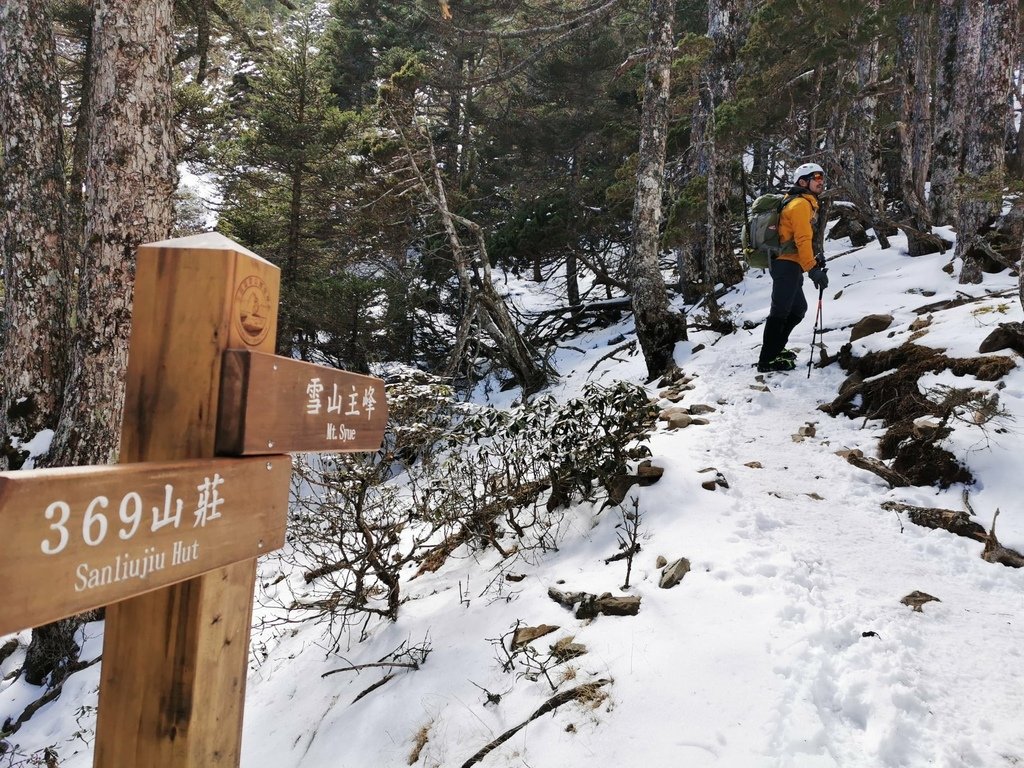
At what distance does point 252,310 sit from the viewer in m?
1.62

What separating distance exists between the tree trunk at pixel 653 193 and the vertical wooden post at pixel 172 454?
692 cm

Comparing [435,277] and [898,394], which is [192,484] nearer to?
[898,394]

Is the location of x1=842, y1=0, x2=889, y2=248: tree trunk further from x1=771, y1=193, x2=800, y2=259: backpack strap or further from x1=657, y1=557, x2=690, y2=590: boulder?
x1=657, y1=557, x2=690, y2=590: boulder

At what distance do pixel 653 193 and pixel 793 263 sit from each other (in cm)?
194

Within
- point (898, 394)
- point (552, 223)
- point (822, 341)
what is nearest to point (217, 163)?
point (552, 223)

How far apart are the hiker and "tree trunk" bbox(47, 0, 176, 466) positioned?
594 centimetres

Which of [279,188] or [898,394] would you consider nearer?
[898,394]

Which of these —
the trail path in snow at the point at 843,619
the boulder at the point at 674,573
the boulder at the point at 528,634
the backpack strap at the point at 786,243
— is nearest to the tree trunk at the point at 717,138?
the backpack strap at the point at 786,243

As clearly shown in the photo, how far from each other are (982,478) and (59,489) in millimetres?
5223

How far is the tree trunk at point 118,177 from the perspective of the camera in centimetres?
471

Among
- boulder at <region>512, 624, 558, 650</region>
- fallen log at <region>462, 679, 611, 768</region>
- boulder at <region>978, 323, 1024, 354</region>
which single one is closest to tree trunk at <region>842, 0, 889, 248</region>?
boulder at <region>978, 323, 1024, 354</region>

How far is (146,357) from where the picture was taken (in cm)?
155

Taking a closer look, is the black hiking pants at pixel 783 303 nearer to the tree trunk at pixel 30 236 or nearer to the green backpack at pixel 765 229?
the green backpack at pixel 765 229

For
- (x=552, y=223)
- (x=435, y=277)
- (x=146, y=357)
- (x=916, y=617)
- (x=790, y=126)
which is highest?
(x=790, y=126)
